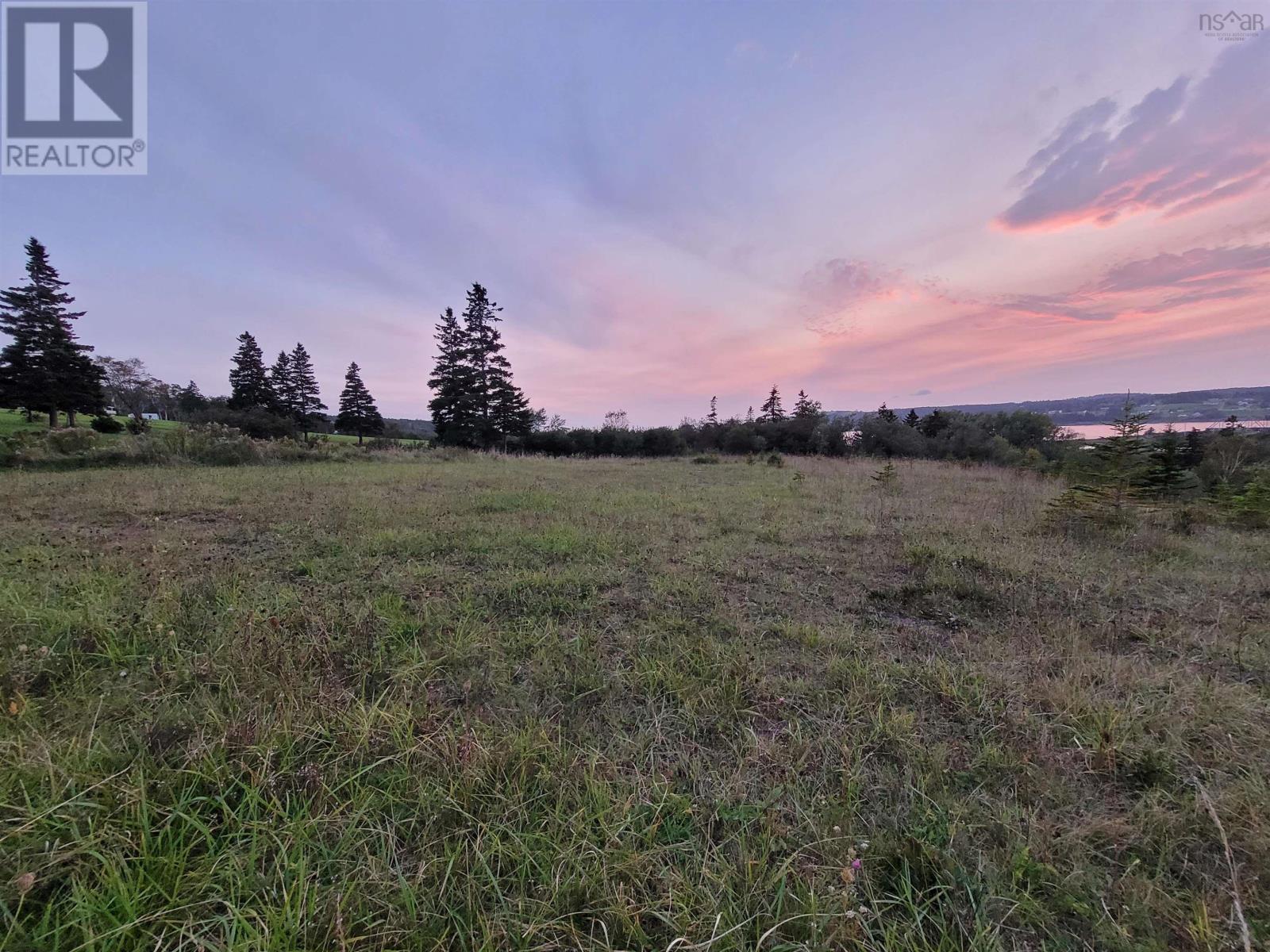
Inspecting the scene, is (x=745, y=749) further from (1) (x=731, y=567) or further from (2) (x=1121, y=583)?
(2) (x=1121, y=583)

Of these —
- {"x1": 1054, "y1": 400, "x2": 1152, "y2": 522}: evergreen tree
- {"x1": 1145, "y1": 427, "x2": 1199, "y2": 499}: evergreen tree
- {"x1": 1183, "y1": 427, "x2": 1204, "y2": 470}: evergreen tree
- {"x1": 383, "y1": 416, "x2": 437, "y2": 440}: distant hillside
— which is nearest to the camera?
{"x1": 1054, "y1": 400, "x2": 1152, "y2": 522}: evergreen tree

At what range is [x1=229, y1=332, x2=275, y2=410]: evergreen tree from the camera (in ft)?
107

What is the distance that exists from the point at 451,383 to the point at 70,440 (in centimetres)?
1700

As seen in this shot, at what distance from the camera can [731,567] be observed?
3926 mm

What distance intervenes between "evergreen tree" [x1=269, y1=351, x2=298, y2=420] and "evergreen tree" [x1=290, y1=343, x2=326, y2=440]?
5 centimetres

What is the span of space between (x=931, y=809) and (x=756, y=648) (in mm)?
1106

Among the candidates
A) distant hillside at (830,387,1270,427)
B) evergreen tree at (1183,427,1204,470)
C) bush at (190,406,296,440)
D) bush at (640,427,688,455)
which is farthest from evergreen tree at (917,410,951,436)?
bush at (190,406,296,440)

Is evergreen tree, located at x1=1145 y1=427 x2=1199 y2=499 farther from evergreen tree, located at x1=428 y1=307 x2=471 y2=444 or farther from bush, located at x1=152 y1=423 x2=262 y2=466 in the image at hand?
evergreen tree, located at x1=428 y1=307 x2=471 y2=444

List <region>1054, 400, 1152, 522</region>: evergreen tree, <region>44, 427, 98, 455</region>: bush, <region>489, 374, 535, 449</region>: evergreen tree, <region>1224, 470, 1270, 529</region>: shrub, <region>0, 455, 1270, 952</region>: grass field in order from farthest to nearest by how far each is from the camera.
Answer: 1. <region>489, 374, 535, 449</region>: evergreen tree
2. <region>44, 427, 98, 455</region>: bush
3. <region>1224, 470, 1270, 529</region>: shrub
4. <region>1054, 400, 1152, 522</region>: evergreen tree
5. <region>0, 455, 1270, 952</region>: grass field

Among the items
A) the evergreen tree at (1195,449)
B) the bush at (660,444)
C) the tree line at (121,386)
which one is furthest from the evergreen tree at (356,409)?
the evergreen tree at (1195,449)

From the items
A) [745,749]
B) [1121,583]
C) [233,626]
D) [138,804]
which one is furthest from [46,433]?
[1121,583]

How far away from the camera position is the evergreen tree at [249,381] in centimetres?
3272

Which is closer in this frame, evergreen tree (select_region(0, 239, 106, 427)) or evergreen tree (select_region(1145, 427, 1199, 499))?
evergreen tree (select_region(1145, 427, 1199, 499))

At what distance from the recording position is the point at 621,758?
1.66m
